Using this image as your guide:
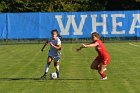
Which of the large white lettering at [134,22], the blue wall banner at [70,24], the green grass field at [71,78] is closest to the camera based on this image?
the green grass field at [71,78]

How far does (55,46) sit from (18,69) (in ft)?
14.9

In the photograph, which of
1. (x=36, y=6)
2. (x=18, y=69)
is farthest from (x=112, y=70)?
(x=36, y=6)

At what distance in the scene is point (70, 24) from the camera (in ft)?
165

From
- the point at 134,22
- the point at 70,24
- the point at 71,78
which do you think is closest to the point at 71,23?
the point at 70,24

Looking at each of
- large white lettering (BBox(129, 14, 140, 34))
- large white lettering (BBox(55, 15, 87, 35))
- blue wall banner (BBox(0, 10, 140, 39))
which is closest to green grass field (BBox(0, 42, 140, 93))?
blue wall banner (BBox(0, 10, 140, 39))

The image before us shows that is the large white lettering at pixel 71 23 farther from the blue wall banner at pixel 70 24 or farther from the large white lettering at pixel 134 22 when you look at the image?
the large white lettering at pixel 134 22

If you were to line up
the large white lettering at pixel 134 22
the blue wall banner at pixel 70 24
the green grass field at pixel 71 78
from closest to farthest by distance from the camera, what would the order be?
the green grass field at pixel 71 78, the blue wall banner at pixel 70 24, the large white lettering at pixel 134 22

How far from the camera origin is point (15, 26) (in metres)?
49.6

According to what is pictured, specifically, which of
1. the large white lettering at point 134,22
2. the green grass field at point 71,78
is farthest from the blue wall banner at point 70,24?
the green grass field at point 71,78

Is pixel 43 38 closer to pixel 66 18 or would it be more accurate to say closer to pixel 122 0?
pixel 66 18

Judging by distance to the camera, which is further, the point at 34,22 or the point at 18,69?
the point at 34,22

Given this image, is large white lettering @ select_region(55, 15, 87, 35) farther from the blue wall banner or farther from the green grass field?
the green grass field

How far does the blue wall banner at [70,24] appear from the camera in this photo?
49656mm

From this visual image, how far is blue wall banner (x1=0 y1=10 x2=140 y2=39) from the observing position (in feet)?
163
